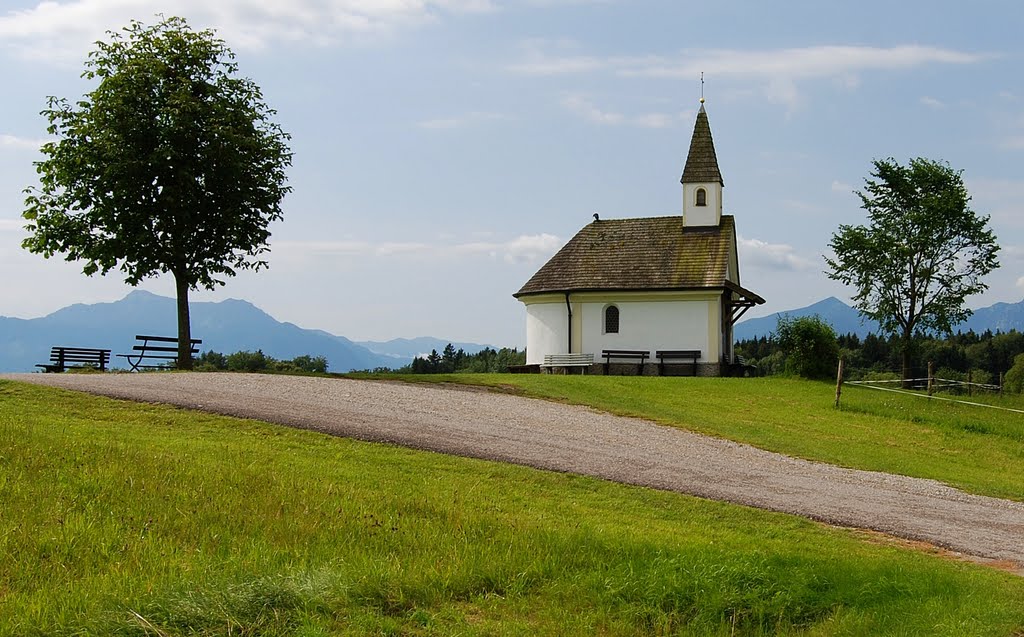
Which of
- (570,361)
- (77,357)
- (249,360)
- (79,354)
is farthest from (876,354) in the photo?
(77,357)

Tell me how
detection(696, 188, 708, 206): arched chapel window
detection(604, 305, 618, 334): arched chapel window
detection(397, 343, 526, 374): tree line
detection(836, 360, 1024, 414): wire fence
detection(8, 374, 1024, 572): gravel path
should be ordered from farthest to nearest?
detection(397, 343, 526, 374): tree line
detection(696, 188, 708, 206): arched chapel window
detection(604, 305, 618, 334): arched chapel window
detection(836, 360, 1024, 414): wire fence
detection(8, 374, 1024, 572): gravel path

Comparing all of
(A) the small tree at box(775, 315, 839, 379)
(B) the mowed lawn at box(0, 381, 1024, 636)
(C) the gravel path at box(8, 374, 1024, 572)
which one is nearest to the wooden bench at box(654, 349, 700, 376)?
(A) the small tree at box(775, 315, 839, 379)

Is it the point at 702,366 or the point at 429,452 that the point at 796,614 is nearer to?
the point at 429,452

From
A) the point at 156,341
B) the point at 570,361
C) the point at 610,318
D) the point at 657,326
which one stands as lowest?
the point at 570,361

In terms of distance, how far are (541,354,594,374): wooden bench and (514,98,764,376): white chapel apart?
0.29 ft

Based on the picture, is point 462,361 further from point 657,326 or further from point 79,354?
point 79,354

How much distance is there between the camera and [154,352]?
33062 millimetres

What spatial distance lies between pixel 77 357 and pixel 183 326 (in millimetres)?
3678

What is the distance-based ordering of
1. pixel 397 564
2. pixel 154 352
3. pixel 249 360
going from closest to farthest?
1. pixel 397 564
2. pixel 154 352
3. pixel 249 360

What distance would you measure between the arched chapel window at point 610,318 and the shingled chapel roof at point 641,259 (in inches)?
41.4

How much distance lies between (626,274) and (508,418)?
21.3 meters

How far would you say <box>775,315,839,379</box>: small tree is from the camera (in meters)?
37.8

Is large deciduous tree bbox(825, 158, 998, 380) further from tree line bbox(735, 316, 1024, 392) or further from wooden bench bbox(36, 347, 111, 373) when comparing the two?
wooden bench bbox(36, 347, 111, 373)

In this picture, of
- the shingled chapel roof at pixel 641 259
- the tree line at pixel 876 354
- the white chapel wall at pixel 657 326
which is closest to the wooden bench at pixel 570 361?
the white chapel wall at pixel 657 326
